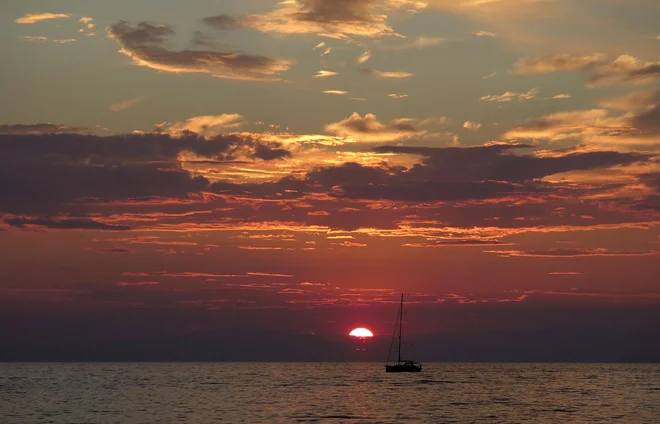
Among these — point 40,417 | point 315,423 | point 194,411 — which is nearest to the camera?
point 315,423

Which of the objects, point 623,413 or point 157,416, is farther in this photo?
point 623,413

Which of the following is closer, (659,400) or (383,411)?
(383,411)

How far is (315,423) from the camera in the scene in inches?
4870

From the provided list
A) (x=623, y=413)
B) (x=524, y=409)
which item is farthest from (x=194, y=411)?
(x=623, y=413)

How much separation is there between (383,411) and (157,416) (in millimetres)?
37597

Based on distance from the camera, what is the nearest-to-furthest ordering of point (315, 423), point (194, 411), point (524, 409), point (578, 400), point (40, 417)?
point (315, 423)
point (40, 417)
point (194, 411)
point (524, 409)
point (578, 400)

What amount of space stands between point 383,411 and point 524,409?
27726 mm

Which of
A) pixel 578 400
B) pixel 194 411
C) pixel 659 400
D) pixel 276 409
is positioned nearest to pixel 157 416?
pixel 194 411

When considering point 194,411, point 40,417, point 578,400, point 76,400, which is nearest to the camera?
point 40,417

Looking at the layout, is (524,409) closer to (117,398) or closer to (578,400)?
(578,400)

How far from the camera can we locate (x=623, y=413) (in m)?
151

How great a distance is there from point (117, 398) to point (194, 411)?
138 feet

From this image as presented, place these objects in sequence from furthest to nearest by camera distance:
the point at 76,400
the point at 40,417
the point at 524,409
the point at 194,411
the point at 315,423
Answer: the point at 76,400 → the point at 524,409 → the point at 194,411 → the point at 40,417 → the point at 315,423

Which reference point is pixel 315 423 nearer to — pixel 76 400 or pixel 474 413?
pixel 474 413
